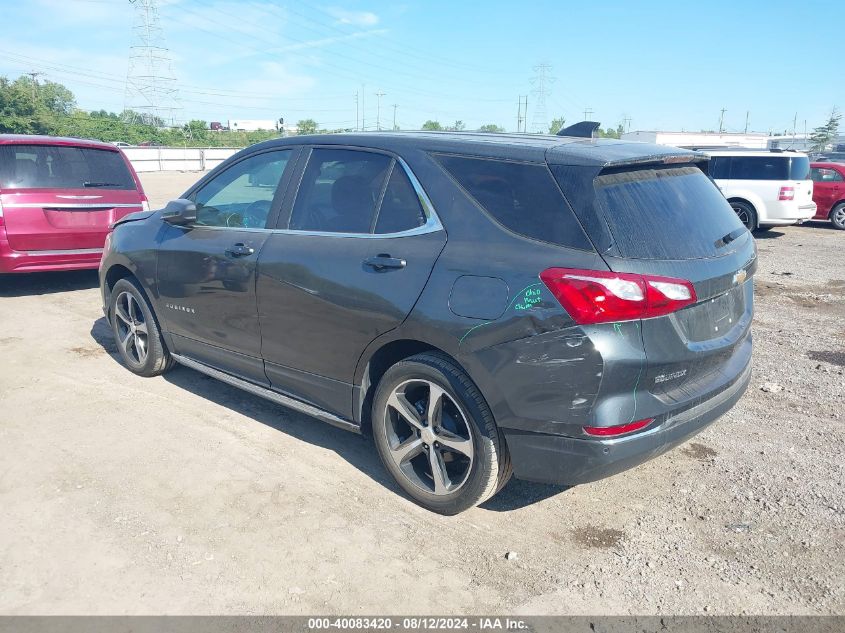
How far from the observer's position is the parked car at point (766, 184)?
14.0 meters

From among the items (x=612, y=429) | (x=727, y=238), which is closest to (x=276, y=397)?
(x=612, y=429)

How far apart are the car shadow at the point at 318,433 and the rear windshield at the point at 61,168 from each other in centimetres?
276

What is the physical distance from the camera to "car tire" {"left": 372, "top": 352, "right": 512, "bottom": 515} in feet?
10.2

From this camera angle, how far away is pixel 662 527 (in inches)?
130

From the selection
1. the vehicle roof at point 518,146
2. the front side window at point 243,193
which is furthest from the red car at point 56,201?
the vehicle roof at point 518,146

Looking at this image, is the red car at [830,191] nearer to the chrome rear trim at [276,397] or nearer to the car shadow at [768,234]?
the car shadow at [768,234]

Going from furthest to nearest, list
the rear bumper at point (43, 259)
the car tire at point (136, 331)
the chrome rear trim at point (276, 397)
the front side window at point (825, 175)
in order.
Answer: the front side window at point (825, 175), the rear bumper at point (43, 259), the car tire at point (136, 331), the chrome rear trim at point (276, 397)

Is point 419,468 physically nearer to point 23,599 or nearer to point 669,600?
point 669,600

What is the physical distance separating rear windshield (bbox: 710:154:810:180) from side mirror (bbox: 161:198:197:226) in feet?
40.4

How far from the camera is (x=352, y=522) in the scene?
3.33 m

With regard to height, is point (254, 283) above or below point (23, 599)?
above

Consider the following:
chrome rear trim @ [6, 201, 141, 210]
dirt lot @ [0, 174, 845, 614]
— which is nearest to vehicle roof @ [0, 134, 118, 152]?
chrome rear trim @ [6, 201, 141, 210]

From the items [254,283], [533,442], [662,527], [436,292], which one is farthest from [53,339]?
[662,527]

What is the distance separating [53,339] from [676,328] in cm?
557
